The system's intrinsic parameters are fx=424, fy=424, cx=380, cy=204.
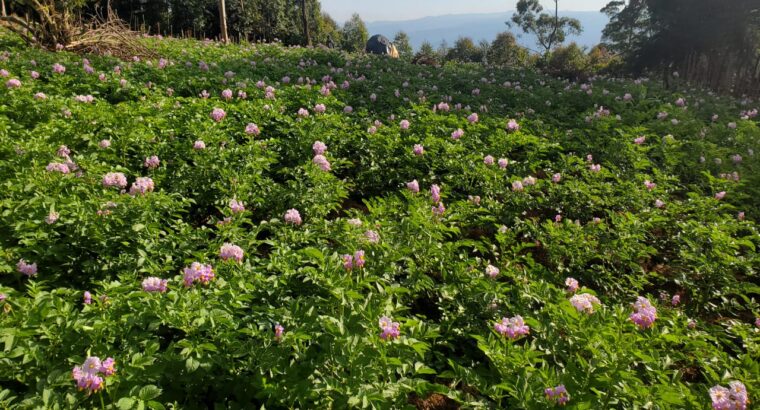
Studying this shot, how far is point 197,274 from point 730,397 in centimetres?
277

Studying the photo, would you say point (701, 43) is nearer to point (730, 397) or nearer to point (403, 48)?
point (403, 48)

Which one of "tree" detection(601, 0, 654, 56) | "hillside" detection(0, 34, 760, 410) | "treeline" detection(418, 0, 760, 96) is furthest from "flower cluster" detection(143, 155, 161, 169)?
"tree" detection(601, 0, 654, 56)

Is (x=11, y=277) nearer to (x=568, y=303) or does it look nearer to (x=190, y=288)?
(x=190, y=288)

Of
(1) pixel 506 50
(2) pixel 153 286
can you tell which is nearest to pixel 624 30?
(1) pixel 506 50

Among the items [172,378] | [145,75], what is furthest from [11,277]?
[145,75]

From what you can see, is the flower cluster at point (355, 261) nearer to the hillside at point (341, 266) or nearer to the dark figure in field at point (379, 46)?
the hillside at point (341, 266)

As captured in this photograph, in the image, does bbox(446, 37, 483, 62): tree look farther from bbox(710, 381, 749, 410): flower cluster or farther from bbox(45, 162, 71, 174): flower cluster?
bbox(710, 381, 749, 410): flower cluster

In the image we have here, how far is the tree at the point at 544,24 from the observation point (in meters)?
48.7

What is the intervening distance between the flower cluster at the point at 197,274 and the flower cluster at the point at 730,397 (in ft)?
8.62

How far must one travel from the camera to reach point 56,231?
2998 mm

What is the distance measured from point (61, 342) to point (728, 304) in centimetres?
475

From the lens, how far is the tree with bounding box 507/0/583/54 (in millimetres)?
48688

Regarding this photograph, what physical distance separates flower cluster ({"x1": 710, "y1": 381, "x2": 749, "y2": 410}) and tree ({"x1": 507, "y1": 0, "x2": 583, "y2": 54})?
52774 mm

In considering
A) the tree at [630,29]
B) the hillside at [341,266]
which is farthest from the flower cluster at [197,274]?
the tree at [630,29]
